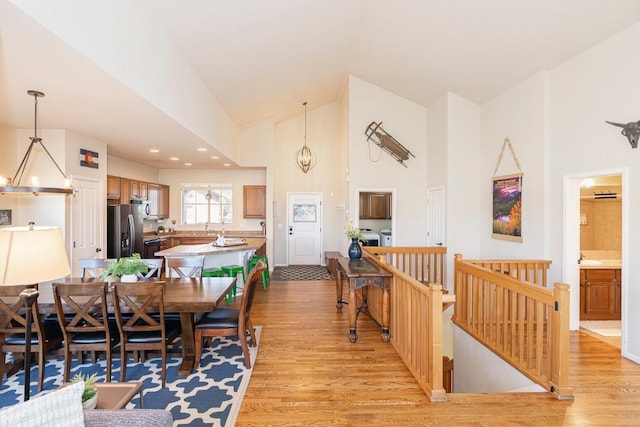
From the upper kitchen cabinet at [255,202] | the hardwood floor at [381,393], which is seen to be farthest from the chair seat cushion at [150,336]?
the upper kitchen cabinet at [255,202]

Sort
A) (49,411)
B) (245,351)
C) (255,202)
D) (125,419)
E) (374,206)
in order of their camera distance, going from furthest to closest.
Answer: (255,202) → (374,206) → (245,351) → (125,419) → (49,411)

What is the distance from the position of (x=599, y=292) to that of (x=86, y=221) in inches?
276

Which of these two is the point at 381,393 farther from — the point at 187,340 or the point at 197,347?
the point at 187,340

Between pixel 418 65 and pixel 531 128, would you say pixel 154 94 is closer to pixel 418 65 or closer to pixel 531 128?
pixel 418 65

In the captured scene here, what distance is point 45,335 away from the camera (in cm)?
286

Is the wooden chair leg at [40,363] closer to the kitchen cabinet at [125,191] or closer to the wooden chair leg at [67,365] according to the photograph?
the wooden chair leg at [67,365]

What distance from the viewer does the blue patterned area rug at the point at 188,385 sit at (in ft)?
8.03

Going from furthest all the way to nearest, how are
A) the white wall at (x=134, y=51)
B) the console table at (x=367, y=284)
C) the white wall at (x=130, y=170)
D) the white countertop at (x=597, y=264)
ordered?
1. the white wall at (x=130, y=170)
2. the white countertop at (x=597, y=264)
3. the console table at (x=367, y=284)
4. the white wall at (x=134, y=51)

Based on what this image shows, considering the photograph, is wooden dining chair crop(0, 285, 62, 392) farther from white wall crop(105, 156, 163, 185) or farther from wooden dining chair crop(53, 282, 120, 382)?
white wall crop(105, 156, 163, 185)

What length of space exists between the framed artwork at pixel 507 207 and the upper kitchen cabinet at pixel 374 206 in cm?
296

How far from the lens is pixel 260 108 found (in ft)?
22.6

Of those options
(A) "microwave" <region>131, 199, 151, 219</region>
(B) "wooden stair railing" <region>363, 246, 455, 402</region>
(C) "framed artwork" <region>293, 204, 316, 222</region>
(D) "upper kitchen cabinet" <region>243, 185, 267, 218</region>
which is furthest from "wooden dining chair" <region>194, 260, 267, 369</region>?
(C) "framed artwork" <region>293, 204, 316, 222</region>

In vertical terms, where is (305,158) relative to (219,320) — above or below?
above

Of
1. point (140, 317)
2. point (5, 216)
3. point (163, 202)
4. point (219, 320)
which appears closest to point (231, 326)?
point (219, 320)
